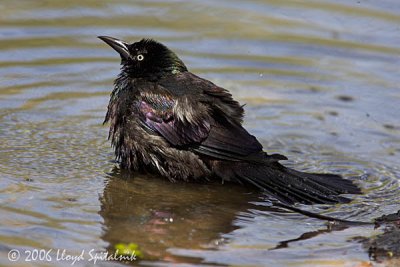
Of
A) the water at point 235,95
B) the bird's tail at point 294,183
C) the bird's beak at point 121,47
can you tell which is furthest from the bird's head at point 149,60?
the bird's tail at point 294,183

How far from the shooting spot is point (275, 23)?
1125cm

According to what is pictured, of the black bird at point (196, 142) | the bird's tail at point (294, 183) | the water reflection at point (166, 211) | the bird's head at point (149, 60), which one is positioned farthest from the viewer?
the bird's head at point (149, 60)

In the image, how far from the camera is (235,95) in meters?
9.28

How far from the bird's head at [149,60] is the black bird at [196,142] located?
0.18 metres

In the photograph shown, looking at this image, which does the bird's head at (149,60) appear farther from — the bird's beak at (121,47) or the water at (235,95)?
the water at (235,95)

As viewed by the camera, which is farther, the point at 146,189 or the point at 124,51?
the point at 124,51

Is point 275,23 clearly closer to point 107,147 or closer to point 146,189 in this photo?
point 107,147

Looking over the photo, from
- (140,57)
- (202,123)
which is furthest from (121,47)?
(202,123)

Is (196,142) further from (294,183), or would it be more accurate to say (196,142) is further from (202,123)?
(294,183)

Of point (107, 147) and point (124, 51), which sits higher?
point (124, 51)

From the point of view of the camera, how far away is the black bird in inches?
274

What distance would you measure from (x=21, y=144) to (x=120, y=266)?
2676 millimetres

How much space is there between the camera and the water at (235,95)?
19.2 ft

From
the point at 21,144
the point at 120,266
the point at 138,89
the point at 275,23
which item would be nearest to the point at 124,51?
the point at 138,89
